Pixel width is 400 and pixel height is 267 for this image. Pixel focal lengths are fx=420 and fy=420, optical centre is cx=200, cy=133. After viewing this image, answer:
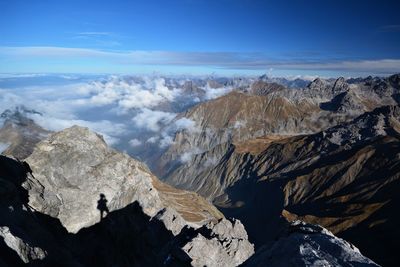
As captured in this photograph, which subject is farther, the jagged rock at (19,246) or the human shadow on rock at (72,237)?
the human shadow on rock at (72,237)

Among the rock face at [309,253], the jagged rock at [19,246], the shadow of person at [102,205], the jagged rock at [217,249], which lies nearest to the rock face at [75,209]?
the jagged rock at [19,246]

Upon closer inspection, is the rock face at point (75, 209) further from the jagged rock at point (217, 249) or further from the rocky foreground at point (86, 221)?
the jagged rock at point (217, 249)

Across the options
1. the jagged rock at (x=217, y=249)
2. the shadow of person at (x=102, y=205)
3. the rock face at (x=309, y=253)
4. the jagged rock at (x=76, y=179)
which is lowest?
the jagged rock at (x=217, y=249)

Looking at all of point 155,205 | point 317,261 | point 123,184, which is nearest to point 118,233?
point 123,184

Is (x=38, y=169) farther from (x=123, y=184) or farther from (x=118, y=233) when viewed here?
(x=123, y=184)

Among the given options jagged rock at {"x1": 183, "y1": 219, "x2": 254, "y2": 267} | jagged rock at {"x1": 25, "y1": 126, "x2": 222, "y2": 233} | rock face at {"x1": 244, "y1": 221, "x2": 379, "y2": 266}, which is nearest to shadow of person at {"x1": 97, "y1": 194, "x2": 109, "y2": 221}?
jagged rock at {"x1": 25, "y1": 126, "x2": 222, "y2": 233}

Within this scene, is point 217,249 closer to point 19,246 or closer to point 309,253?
point 309,253
